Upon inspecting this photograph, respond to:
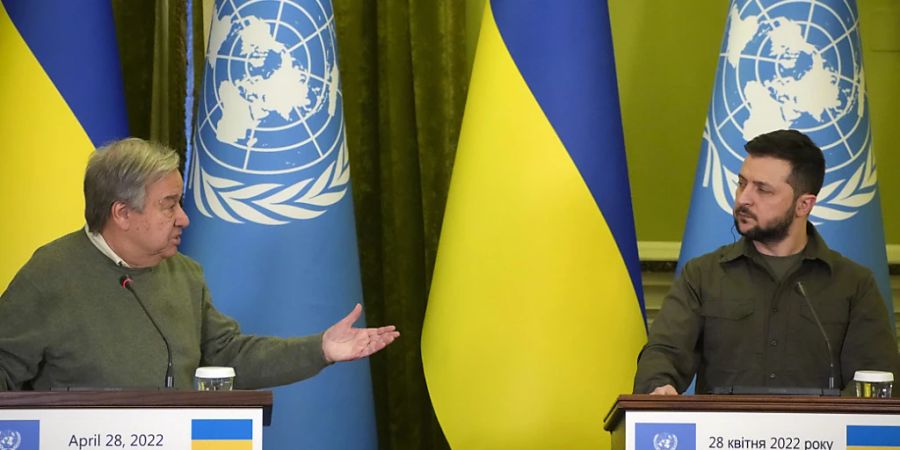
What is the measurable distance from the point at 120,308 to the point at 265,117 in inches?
34.7

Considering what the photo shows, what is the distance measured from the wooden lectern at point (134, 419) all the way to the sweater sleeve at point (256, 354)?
75 cm

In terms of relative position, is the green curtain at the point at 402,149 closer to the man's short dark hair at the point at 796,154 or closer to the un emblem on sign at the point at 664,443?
the man's short dark hair at the point at 796,154

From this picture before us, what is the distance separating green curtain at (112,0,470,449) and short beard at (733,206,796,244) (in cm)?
157

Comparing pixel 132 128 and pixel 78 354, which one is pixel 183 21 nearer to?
pixel 132 128

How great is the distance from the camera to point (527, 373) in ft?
11.8

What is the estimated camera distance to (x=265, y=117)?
3.66m

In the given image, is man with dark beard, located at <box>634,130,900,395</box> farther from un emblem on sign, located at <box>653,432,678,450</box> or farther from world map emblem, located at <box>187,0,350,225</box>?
world map emblem, located at <box>187,0,350,225</box>

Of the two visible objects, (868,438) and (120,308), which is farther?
(120,308)

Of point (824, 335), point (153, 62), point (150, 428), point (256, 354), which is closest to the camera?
point (150, 428)

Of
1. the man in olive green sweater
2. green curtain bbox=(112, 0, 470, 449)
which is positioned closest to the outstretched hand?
the man in olive green sweater

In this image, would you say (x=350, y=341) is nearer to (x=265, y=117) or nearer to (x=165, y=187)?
(x=165, y=187)

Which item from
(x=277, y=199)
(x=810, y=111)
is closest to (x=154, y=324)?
(x=277, y=199)

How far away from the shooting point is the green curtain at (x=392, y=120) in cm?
455

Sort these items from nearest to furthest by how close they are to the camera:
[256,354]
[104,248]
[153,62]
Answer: [104,248]
[256,354]
[153,62]
